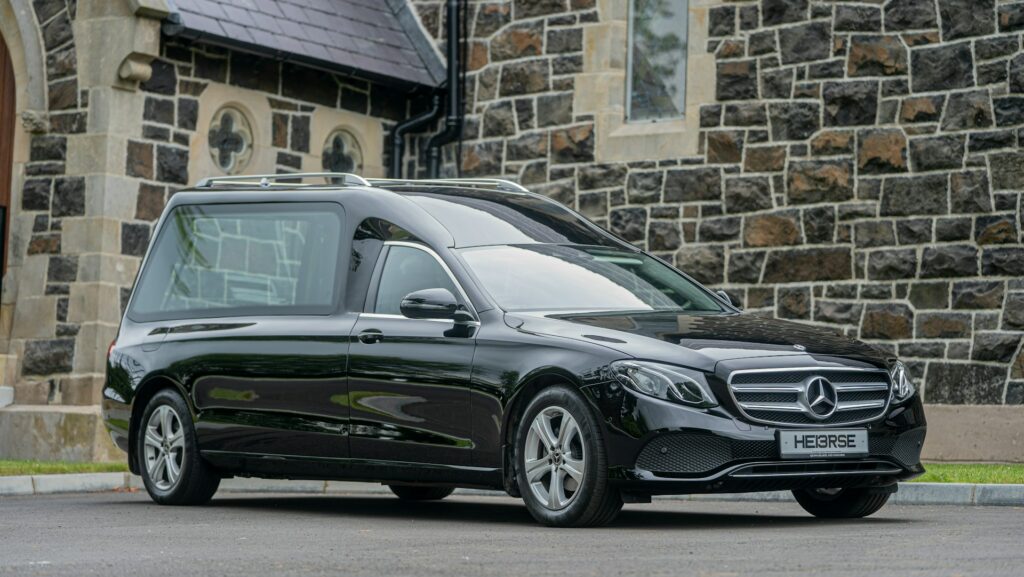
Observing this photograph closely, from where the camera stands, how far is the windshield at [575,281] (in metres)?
9.92

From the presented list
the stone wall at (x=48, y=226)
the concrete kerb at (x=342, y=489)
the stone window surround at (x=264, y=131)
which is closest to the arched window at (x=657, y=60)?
the stone window surround at (x=264, y=131)

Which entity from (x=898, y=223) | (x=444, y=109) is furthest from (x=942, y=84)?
(x=444, y=109)

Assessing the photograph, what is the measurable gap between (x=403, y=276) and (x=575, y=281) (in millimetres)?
1018

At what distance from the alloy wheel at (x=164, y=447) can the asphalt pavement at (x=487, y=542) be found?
0.71 feet

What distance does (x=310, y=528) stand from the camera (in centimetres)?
950

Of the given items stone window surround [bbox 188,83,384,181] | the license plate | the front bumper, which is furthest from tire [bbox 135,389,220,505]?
stone window surround [bbox 188,83,384,181]

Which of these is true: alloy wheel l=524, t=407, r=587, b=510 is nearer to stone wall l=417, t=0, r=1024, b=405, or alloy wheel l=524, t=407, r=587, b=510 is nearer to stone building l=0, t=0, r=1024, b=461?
stone building l=0, t=0, r=1024, b=461

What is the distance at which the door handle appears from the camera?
33.6 ft

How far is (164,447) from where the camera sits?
11531mm

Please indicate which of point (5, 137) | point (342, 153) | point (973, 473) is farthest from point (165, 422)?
point (342, 153)

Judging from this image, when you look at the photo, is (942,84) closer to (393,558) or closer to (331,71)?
(331,71)

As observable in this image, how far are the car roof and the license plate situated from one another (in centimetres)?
224

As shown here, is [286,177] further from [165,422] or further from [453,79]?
[453,79]

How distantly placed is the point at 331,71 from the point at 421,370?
956cm
